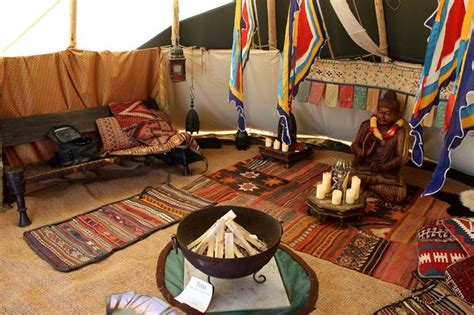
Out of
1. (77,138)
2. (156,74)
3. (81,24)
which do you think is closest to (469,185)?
(156,74)

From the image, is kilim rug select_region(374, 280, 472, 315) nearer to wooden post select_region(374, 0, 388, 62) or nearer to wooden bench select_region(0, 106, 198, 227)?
wooden bench select_region(0, 106, 198, 227)

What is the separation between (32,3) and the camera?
3674 mm

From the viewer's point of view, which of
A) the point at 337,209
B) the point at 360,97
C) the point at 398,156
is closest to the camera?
the point at 337,209

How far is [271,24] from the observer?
494cm

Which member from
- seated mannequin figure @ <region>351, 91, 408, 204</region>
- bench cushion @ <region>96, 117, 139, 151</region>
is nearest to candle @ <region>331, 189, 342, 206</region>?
seated mannequin figure @ <region>351, 91, 408, 204</region>

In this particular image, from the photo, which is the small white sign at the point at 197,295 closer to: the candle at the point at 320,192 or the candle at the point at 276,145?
the candle at the point at 320,192

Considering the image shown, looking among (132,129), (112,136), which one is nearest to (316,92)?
(132,129)

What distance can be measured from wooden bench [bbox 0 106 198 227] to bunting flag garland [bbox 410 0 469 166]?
233 cm

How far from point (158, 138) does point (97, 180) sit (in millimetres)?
757

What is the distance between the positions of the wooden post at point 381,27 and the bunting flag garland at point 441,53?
176cm

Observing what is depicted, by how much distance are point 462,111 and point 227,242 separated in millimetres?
1448

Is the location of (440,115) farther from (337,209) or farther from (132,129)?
(132,129)

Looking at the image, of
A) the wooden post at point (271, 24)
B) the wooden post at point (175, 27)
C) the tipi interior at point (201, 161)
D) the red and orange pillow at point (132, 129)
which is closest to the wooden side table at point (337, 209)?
the tipi interior at point (201, 161)

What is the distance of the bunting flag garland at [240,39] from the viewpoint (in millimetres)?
3633
